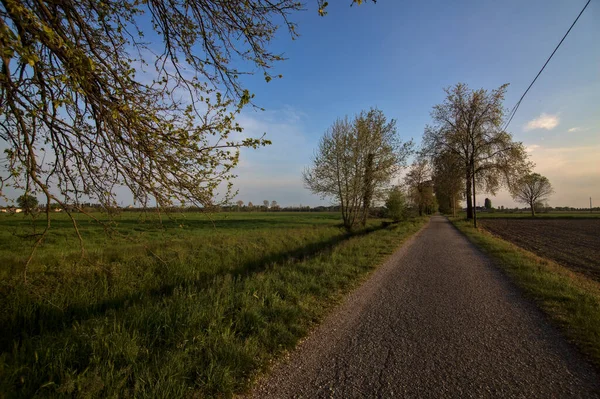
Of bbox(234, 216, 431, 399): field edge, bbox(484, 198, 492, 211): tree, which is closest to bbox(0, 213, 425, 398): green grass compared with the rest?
bbox(234, 216, 431, 399): field edge

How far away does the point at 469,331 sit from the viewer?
4.16 metres

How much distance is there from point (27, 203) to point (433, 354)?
568 centimetres

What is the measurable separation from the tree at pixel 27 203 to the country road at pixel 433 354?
389 centimetres

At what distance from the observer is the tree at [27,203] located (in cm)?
391

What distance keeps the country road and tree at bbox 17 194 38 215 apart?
12.8 feet

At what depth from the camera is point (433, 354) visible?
11.4 feet

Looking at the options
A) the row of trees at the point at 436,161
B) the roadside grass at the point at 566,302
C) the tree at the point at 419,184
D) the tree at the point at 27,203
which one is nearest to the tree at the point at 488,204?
the tree at the point at 419,184

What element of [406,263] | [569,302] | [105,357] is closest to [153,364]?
→ [105,357]

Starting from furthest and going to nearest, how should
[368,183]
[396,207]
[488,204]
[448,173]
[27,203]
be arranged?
[488,204], [448,173], [396,207], [368,183], [27,203]

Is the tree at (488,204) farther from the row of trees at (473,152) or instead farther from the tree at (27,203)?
the tree at (27,203)

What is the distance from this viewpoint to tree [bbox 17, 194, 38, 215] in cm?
391

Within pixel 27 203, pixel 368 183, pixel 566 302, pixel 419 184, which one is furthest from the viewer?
pixel 419 184

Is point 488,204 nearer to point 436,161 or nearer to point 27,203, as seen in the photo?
point 436,161

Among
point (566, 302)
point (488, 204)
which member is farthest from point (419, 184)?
point (488, 204)
